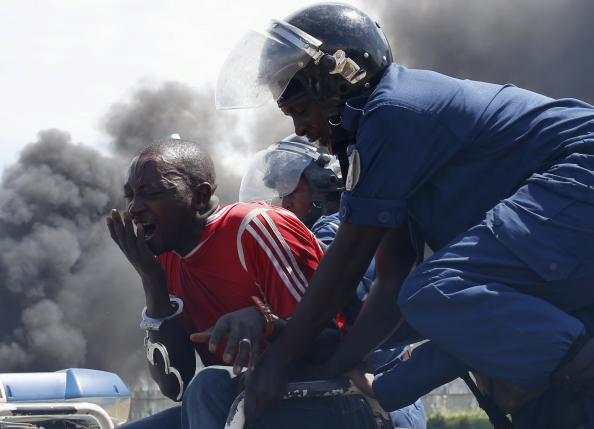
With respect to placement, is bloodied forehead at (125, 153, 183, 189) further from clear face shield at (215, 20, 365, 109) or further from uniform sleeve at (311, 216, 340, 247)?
uniform sleeve at (311, 216, 340, 247)

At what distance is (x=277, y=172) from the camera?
4.99 meters

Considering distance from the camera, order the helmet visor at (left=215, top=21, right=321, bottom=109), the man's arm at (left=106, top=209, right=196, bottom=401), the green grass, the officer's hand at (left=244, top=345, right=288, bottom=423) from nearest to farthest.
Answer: the officer's hand at (left=244, top=345, right=288, bottom=423), the helmet visor at (left=215, top=21, right=321, bottom=109), the man's arm at (left=106, top=209, right=196, bottom=401), the green grass

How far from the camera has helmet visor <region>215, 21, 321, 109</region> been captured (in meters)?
2.93

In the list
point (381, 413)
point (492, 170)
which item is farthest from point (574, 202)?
point (381, 413)

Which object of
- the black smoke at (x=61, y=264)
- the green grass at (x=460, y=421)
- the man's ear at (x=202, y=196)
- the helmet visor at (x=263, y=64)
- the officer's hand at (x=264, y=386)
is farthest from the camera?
the black smoke at (x=61, y=264)

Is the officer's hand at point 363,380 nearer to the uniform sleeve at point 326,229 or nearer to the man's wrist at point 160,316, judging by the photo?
the man's wrist at point 160,316

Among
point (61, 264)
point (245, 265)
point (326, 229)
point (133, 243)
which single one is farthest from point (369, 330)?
point (61, 264)

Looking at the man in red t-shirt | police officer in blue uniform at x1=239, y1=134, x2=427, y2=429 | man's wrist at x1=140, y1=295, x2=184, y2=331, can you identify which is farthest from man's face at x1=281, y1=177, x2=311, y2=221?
man's wrist at x1=140, y1=295, x2=184, y2=331

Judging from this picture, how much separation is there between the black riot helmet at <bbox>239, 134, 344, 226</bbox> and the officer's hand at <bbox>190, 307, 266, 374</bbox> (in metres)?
2.21

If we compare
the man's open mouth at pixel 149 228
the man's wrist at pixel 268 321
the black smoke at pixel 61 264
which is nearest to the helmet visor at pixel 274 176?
the man's open mouth at pixel 149 228

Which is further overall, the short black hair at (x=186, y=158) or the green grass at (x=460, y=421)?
the green grass at (x=460, y=421)

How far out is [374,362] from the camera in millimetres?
3072

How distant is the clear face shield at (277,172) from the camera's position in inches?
195

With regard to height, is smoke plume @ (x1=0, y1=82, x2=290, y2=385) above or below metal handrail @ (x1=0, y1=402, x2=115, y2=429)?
below
